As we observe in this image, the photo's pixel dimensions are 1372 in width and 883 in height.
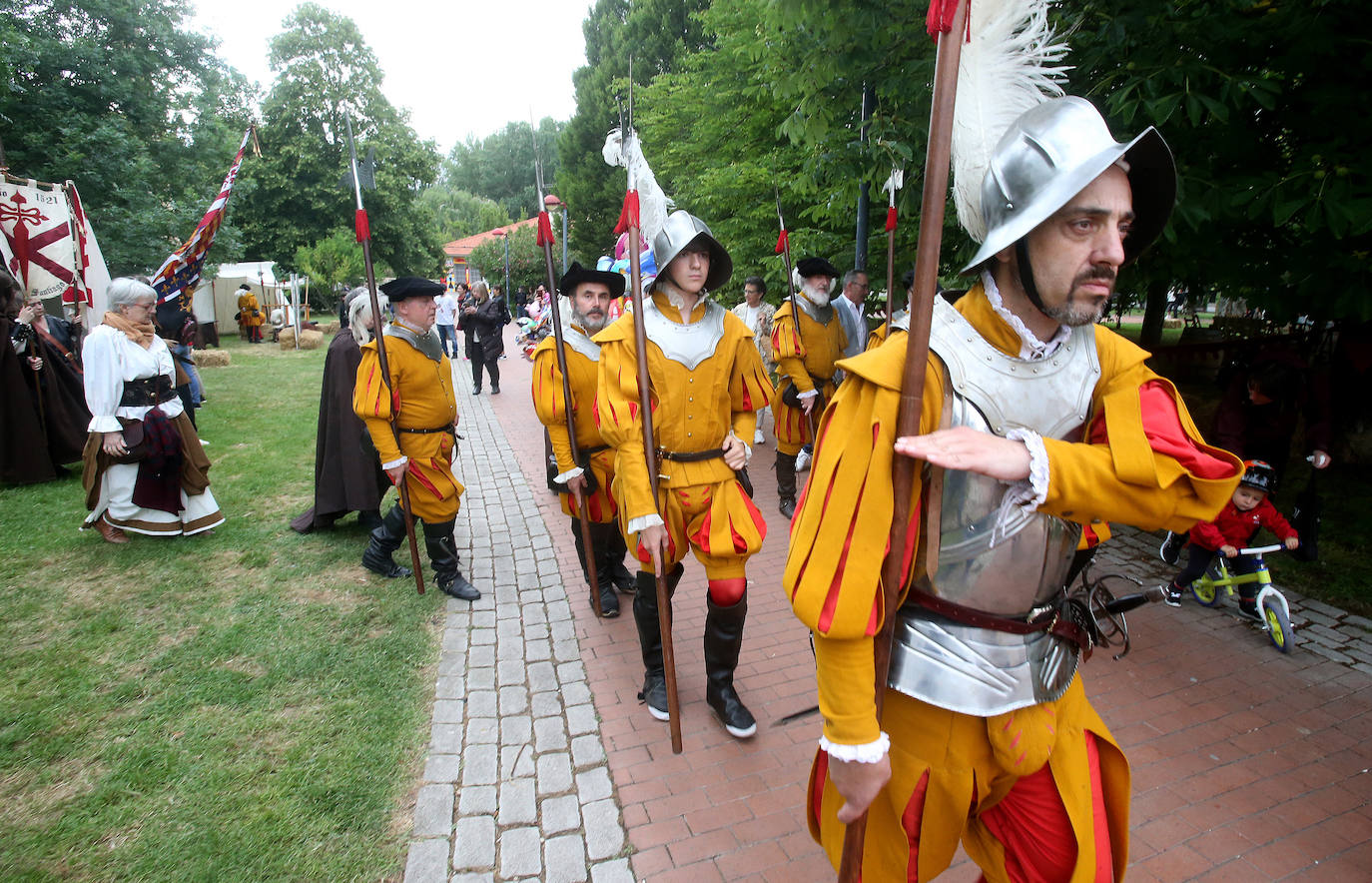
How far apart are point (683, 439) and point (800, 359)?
3386mm

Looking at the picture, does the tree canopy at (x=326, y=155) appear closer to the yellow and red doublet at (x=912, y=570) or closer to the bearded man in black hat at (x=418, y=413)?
the bearded man in black hat at (x=418, y=413)

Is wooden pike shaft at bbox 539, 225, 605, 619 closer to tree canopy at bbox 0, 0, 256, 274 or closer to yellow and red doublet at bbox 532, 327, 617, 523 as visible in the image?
yellow and red doublet at bbox 532, 327, 617, 523

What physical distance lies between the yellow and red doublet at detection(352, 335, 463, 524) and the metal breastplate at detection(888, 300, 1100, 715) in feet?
12.8

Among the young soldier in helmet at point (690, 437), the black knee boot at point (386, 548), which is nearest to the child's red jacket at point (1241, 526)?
the young soldier in helmet at point (690, 437)

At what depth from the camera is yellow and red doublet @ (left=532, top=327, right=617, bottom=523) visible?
14.9 ft

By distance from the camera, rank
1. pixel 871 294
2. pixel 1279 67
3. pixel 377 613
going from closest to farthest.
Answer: pixel 1279 67
pixel 377 613
pixel 871 294

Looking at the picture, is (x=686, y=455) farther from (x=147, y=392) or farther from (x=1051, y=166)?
(x=147, y=392)

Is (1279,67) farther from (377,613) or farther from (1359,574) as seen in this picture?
(377,613)

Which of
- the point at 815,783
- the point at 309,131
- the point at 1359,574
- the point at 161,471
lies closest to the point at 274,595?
the point at 161,471

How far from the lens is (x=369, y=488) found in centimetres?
599

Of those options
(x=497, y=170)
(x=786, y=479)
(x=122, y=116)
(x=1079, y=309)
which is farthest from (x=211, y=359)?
(x=497, y=170)

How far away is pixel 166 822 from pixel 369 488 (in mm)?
3290

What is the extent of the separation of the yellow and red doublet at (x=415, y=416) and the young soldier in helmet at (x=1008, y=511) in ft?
12.4

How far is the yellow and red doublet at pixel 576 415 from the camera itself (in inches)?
179
